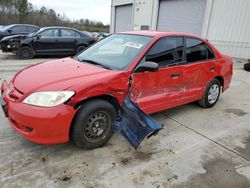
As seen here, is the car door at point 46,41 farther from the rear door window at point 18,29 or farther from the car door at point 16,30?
the rear door window at point 18,29

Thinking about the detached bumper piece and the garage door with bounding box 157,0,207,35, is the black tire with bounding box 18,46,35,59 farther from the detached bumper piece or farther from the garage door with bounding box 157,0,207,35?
the garage door with bounding box 157,0,207,35

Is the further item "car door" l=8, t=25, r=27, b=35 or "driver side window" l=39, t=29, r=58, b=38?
"car door" l=8, t=25, r=27, b=35

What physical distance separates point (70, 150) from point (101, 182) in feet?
2.45

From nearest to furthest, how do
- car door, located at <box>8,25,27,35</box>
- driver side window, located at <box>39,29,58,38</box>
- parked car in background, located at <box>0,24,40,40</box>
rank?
1. driver side window, located at <box>39,29,58,38</box>
2. parked car in background, located at <box>0,24,40,40</box>
3. car door, located at <box>8,25,27,35</box>

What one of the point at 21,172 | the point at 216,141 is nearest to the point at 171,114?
the point at 216,141

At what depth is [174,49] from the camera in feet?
12.4

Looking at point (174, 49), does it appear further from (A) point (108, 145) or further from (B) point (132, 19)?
(B) point (132, 19)

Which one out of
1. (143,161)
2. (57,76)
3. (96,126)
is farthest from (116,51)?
(143,161)

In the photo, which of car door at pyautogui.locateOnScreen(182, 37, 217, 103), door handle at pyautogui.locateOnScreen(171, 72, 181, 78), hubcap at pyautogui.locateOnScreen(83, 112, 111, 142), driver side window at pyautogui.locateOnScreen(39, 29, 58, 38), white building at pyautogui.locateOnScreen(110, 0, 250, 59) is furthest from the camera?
white building at pyautogui.locateOnScreen(110, 0, 250, 59)

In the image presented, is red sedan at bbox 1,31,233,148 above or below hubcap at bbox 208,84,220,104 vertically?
above

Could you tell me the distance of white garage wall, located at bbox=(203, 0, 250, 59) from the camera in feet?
37.2

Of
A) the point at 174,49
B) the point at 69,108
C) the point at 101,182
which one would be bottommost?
the point at 101,182

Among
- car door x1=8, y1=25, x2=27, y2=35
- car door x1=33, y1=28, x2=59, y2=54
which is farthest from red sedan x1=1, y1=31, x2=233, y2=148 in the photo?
car door x1=8, y1=25, x2=27, y2=35

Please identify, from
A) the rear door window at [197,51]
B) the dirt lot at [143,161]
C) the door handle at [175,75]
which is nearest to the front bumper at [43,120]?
the dirt lot at [143,161]
